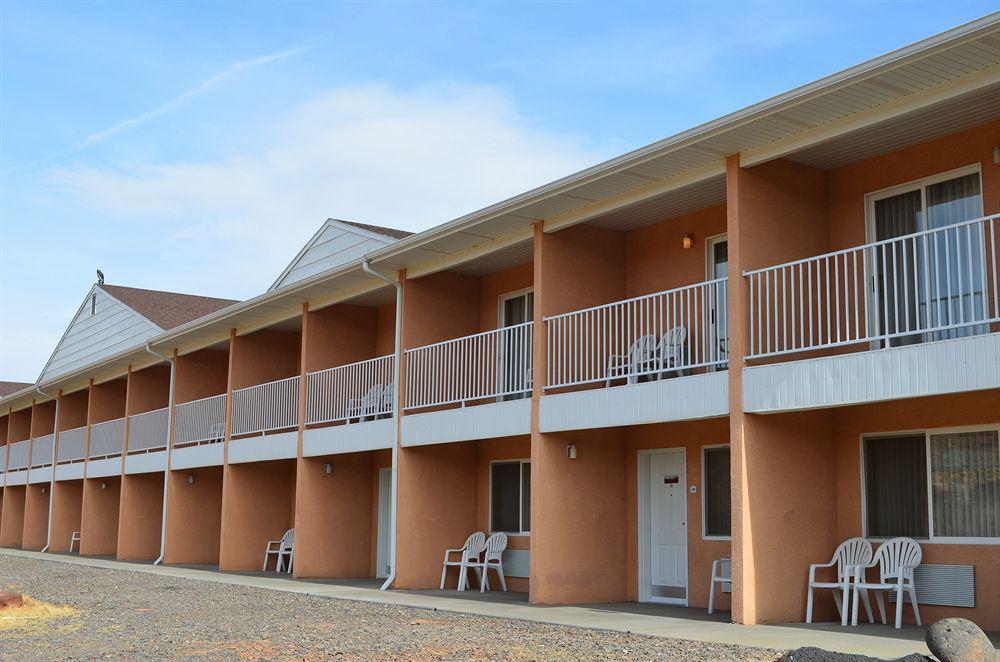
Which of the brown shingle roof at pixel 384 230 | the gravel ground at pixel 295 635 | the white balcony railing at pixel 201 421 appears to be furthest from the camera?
the brown shingle roof at pixel 384 230

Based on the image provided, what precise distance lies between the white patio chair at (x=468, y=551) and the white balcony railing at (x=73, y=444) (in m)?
15.3

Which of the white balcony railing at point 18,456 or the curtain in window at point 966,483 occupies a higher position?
the white balcony railing at point 18,456

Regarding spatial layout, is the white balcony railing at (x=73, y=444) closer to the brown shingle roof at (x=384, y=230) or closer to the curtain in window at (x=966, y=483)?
the brown shingle roof at (x=384, y=230)

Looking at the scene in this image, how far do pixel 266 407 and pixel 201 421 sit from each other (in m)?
3.05

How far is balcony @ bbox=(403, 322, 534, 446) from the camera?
577 inches

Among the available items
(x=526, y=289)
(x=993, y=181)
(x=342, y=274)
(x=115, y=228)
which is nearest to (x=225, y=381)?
(x=342, y=274)

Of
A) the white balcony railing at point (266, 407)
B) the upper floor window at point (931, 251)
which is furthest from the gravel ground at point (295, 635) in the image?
the white balcony railing at point (266, 407)

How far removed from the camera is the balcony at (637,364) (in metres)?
11.8

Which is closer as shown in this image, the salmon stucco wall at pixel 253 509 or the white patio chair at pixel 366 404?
the white patio chair at pixel 366 404

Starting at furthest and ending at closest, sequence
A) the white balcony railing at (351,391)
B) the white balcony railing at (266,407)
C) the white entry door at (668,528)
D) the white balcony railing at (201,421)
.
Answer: the white balcony railing at (201,421)
the white balcony railing at (266,407)
the white balcony railing at (351,391)
the white entry door at (668,528)

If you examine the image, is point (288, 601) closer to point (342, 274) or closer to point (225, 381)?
point (342, 274)

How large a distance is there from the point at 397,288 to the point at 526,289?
2073 millimetres

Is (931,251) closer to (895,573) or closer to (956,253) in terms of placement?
(956,253)

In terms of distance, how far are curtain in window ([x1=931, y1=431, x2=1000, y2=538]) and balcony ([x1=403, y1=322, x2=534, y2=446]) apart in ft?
16.7
